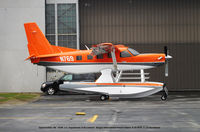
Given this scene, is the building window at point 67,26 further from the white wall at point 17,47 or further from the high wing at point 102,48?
the high wing at point 102,48

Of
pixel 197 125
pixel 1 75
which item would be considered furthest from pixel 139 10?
pixel 197 125

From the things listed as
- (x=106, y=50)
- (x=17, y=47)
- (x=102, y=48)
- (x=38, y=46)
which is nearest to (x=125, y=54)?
(x=106, y=50)

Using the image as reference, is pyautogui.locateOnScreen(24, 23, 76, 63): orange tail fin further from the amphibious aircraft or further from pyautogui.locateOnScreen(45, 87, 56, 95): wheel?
pyautogui.locateOnScreen(45, 87, 56, 95): wheel

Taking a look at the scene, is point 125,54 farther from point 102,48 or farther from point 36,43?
point 36,43

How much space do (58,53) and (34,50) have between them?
1.64m

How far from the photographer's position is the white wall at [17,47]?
2831 cm

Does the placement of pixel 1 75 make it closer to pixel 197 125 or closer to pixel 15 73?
pixel 15 73

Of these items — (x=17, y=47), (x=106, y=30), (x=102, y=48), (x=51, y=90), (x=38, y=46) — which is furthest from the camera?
(x=106, y=30)

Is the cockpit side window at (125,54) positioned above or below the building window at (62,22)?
below

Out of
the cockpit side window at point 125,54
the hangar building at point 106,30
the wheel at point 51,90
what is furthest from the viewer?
the hangar building at point 106,30

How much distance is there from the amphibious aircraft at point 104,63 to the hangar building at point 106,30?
8.02m

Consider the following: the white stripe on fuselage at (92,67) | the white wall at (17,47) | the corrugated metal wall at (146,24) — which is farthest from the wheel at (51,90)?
the corrugated metal wall at (146,24)

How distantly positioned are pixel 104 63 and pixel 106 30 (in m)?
9.86

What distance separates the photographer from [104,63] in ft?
64.9
